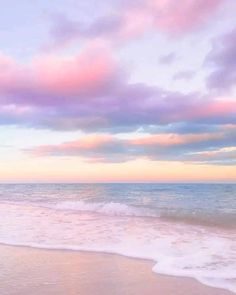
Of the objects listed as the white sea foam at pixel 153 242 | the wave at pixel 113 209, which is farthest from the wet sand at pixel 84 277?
the wave at pixel 113 209

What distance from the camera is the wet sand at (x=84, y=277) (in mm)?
6402

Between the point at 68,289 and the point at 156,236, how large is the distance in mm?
5487

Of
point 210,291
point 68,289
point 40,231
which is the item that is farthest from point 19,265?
point 40,231

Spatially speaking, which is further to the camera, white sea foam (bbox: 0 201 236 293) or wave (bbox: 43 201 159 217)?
wave (bbox: 43 201 159 217)

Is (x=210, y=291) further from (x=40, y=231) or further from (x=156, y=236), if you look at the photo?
(x=40, y=231)

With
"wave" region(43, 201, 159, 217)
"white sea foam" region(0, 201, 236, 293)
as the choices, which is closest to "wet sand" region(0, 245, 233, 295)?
"white sea foam" region(0, 201, 236, 293)

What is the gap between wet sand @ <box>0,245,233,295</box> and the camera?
640 cm

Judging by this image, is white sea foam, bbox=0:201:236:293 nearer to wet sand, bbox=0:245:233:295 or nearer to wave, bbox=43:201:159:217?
wet sand, bbox=0:245:233:295

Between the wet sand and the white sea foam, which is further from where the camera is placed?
the white sea foam

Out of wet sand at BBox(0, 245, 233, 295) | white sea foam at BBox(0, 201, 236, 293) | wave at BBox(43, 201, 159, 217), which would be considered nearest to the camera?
wet sand at BBox(0, 245, 233, 295)

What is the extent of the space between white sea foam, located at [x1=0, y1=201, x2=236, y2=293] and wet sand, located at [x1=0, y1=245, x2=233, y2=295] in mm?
426

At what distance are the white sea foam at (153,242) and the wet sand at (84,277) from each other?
0.43 metres

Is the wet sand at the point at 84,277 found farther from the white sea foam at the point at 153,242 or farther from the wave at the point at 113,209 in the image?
the wave at the point at 113,209

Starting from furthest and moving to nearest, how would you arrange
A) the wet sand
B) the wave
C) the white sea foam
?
the wave
the white sea foam
the wet sand
